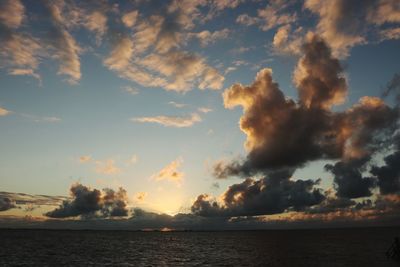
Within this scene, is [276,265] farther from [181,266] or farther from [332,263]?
[181,266]

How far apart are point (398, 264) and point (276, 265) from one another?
22041mm

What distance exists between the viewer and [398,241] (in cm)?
7612

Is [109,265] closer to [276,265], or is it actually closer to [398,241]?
[276,265]

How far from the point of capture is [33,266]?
7125 centimetres

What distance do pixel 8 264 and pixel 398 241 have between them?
78.5 m

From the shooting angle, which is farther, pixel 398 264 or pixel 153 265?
pixel 153 265

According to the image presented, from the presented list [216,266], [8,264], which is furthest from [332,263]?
[8,264]

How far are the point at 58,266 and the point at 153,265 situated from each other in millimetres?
18674

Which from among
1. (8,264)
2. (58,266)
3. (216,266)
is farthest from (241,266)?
(8,264)

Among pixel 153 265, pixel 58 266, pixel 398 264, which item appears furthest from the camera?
pixel 153 265

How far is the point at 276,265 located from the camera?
243 ft

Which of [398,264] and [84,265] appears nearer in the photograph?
[398,264]

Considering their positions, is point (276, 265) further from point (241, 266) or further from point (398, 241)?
point (398, 241)

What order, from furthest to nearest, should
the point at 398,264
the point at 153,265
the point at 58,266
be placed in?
1. the point at 153,265
2. the point at 58,266
3. the point at 398,264
